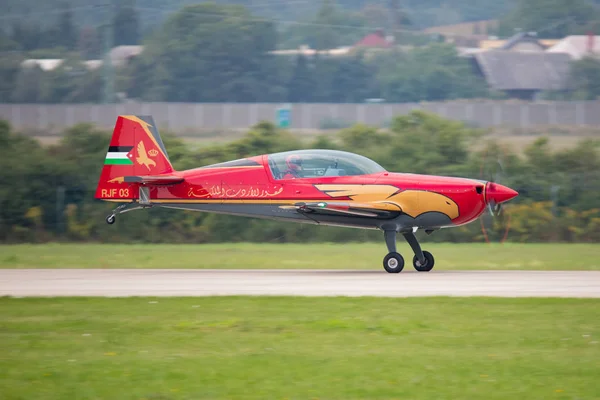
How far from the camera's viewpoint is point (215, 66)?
7644cm

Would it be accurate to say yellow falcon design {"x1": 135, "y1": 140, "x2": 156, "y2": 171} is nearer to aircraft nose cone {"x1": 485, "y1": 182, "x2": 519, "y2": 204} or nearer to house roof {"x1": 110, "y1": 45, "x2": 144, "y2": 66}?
aircraft nose cone {"x1": 485, "y1": 182, "x2": 519, "y2": 204}

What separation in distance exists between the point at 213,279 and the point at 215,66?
6181cm

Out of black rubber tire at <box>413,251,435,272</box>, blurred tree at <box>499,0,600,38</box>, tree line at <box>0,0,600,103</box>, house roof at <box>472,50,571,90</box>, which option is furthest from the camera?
blurred tree at <box>499,0,600,38</box>

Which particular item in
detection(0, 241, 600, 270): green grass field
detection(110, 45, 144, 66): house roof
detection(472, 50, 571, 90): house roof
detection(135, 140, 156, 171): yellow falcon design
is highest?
detection(110, 45, 144, 66): house roof

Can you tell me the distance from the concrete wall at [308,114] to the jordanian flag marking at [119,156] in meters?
31.7

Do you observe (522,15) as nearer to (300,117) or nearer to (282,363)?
(300,117)

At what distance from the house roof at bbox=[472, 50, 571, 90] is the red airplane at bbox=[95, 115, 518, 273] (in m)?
56.3

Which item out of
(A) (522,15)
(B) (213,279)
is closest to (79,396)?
(B) (213,279)

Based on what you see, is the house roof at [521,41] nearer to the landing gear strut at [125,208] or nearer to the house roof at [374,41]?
the house roof at [374,41]

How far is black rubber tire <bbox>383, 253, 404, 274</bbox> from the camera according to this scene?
17281 mm

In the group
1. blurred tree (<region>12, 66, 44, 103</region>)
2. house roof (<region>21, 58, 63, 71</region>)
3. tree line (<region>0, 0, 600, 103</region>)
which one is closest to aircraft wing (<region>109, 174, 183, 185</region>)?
blurred tree (<region>12, 66, 44, 103</region>)

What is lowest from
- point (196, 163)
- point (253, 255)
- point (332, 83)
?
point (253, 255)

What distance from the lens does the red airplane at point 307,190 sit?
1727 cm

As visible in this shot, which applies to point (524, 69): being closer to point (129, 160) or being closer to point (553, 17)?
point (553, 17)
